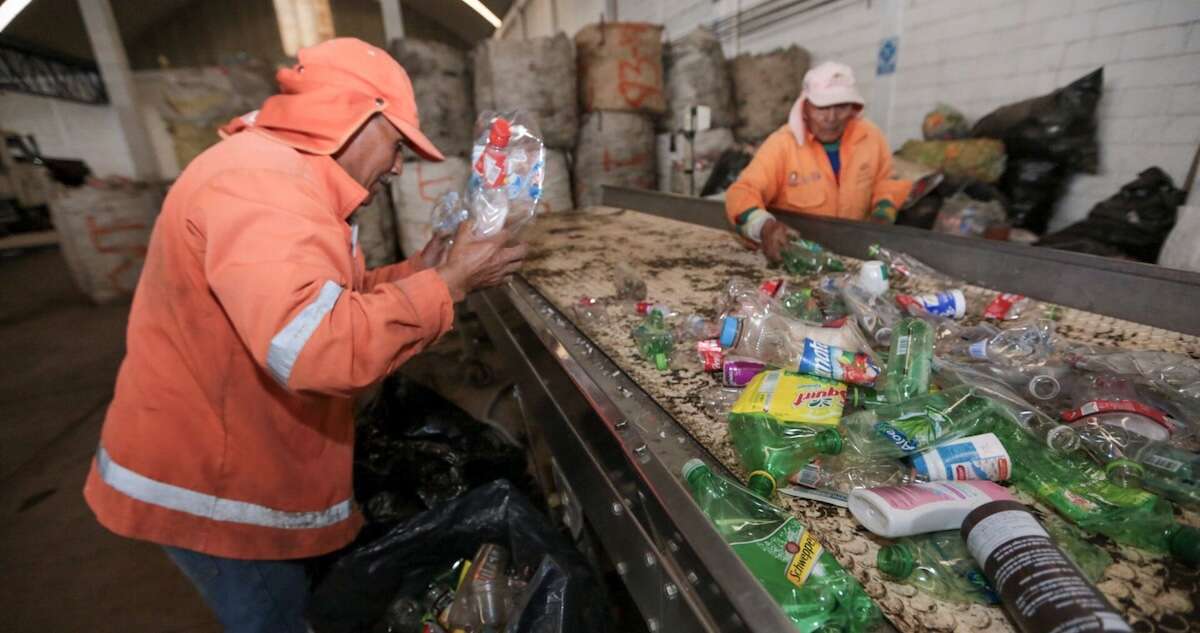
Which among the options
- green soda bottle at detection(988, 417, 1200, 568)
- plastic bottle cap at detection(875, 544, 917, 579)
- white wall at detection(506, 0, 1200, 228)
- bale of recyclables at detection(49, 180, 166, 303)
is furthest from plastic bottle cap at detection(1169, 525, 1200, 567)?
bale of recyclables at detection(49, 180, 166, 303)

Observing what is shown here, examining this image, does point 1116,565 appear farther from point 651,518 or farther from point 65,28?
point 65,28

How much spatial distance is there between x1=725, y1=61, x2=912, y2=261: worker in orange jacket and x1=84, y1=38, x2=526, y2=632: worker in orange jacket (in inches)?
67.0

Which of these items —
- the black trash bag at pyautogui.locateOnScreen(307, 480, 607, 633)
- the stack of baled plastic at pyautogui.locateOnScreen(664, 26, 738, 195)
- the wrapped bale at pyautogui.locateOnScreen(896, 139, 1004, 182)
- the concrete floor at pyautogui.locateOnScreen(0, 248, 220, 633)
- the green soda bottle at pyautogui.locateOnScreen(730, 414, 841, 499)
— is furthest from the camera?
the stack of baled plastic at pyautogui.locateOnScreen(664, 26, 738, 195)

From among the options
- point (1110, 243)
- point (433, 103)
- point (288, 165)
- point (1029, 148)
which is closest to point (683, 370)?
point (288, 165)

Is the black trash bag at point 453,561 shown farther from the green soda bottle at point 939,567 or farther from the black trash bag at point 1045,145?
the black trash bag at point 1045,145

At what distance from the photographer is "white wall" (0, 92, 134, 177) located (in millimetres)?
10422

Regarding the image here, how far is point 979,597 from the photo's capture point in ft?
1.88

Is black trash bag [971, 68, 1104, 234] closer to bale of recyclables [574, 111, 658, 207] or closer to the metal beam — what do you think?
the metal beam

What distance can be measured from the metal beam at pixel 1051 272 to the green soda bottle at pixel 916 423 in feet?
2.42

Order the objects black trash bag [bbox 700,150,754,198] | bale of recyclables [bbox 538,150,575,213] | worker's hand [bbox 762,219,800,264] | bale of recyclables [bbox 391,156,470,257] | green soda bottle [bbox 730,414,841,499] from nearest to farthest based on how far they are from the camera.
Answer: green soda bottle [bbox 730,414,841,499] → worker's hand [bbox 762,219,800,264] → black trash bag [bbox 700,150,754,198] → bale of recyclables [bbox 391,156,470,257] → bale of recyclables [bbox 538,150,575,213]

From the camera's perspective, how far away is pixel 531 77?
4.68 metres

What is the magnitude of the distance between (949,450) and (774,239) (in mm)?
1244

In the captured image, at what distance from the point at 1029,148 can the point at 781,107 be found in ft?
7.87

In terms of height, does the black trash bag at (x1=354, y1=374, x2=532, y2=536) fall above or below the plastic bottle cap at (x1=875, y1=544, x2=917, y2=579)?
below
